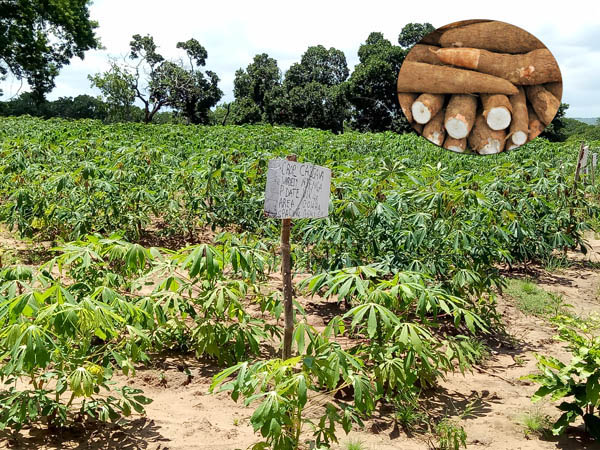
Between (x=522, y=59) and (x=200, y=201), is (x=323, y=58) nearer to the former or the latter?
(x=200, y=201)

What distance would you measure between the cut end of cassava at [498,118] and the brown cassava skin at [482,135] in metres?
0.03

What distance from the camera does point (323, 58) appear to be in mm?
39750

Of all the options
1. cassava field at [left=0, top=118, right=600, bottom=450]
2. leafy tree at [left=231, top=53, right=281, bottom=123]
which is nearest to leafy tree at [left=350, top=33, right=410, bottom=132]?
leafy tree at [left=231, top=53, right=281, bottom=123]

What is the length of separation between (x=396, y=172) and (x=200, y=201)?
8.79 ft

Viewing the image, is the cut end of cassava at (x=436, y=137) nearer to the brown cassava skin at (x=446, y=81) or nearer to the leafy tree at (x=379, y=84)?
the brown cassava skin at (x=446, y=81)

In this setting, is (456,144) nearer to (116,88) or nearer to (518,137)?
(518,137)

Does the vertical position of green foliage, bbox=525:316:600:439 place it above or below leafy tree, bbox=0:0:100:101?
below

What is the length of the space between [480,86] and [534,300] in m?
2.79

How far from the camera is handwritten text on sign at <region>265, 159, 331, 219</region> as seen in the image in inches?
91.5

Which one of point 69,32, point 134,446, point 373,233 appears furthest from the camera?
point 69,32

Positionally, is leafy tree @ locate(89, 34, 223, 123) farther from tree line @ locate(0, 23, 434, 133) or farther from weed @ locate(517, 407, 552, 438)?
weed @ locate(517, 407, 552, 438)

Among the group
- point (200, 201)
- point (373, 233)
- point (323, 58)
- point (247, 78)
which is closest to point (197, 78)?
point (247, 78)

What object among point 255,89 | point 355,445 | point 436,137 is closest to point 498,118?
point 436,137

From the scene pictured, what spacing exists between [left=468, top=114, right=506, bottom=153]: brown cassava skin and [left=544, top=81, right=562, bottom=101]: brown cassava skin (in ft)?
1.15
